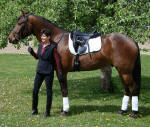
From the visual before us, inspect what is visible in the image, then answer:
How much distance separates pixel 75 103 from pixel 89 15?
312 cm

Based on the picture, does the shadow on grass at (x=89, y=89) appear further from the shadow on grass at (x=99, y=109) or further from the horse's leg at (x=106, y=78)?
the shadow on grass at (x=99, y=109)

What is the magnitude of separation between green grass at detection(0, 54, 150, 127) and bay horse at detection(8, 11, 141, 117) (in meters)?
0.56

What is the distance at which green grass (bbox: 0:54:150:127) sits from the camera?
798 cm

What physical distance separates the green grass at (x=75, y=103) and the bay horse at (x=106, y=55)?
56 centimetres

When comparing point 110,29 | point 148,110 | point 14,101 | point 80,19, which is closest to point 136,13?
point 110,29

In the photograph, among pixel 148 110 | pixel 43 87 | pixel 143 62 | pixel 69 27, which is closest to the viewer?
pixel 148 110

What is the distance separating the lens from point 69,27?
11094 mm

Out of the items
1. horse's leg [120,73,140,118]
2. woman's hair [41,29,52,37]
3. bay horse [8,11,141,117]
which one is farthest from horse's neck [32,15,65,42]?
horse's leg [120,73,140,118]

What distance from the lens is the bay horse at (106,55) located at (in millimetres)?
8328

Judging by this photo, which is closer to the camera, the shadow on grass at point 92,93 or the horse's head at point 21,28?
the horse's head at point 21,28

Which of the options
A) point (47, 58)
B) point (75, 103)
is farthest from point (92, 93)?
point (47, 58)

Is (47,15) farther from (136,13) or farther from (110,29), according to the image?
(136,13)

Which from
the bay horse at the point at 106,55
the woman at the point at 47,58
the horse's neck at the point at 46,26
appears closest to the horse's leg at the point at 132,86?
the bay horse at the point at 106,55

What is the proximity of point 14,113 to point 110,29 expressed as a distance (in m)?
3.98
